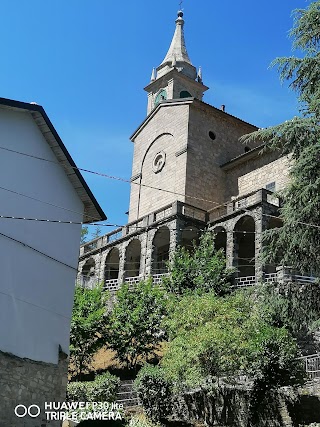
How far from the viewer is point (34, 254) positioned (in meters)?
16.9

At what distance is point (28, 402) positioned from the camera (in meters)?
15.6

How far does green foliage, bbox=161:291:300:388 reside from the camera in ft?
60.3

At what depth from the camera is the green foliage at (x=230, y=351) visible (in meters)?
18.4

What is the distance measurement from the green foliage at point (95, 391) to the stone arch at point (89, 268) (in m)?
18.0

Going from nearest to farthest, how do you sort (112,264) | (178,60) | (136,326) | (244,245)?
(136,326) < (244,245) < (112,264) < (178,60)

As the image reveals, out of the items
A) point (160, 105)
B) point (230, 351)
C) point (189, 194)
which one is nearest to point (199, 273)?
point (189, 194)

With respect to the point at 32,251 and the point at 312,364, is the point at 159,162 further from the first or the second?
the point at 32,251

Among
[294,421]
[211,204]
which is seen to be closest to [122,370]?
[294,421]

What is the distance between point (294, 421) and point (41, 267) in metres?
8.82

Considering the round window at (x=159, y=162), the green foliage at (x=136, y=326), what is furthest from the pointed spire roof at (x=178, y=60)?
the green foliage at (x=136, y=326)

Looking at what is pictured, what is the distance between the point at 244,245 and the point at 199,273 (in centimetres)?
753

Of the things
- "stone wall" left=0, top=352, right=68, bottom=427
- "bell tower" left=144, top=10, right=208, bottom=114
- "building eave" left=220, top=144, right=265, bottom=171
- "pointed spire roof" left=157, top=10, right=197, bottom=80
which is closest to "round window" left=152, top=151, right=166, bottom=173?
"building eave" left=220, top=144, right=265, bottom=171

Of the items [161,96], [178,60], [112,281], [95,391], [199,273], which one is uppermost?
[178,60]

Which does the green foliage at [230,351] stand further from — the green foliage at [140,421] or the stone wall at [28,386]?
the stone wall at [28,386]
